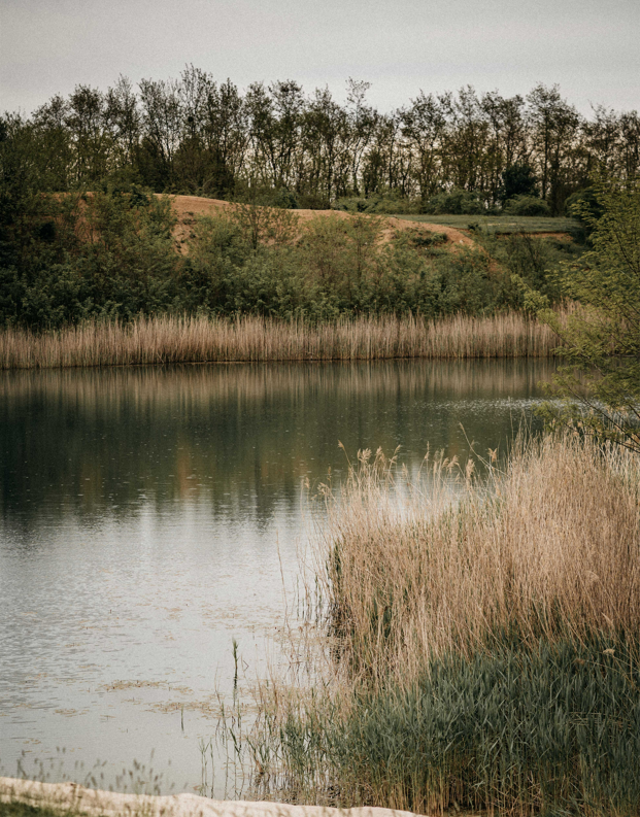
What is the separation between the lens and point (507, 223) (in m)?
46.7

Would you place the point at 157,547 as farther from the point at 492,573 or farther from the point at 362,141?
the point at 362,141

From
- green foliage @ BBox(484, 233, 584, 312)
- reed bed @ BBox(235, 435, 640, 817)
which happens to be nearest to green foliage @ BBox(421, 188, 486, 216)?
green foliage @ BBox(484, 233, 584, 312)

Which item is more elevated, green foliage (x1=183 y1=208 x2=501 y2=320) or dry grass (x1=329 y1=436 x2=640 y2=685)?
green foliage (x1=183 y1=208 x2=501 y2=320)

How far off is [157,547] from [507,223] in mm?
40518

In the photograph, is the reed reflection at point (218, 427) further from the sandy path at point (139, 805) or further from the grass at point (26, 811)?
the grass at point (26, 811)

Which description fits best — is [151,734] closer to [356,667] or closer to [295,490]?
[356,667]

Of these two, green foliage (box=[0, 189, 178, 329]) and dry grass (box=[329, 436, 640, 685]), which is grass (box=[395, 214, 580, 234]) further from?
dry grass (box=[329, 436, 640, 685])

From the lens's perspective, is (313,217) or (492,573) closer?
(492,573)

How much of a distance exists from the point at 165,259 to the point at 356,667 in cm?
3023

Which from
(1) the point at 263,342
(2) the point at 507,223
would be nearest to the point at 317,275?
(1) the point at 263,342

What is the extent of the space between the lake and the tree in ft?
7.95

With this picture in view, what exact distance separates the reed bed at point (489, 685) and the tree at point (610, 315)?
1496 millimetres

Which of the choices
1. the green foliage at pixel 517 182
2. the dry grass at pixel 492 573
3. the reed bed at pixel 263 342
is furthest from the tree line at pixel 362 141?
the dry grass at pixel 492 573

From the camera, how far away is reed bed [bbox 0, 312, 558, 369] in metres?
27.7
